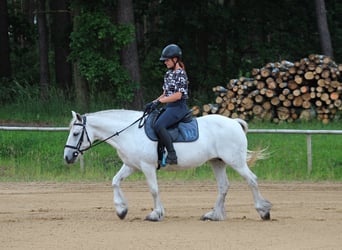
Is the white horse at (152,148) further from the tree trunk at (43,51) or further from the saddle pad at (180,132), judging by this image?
the tree trunk at (43,51)

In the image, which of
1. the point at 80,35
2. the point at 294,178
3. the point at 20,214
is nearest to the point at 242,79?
the point at 80,35

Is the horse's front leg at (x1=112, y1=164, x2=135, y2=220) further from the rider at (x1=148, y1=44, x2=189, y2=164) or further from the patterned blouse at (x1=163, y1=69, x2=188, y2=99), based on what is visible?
the patterned blouse at (x1=163, y1=69, x2=188, y2=99)

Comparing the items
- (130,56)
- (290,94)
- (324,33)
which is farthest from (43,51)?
(290,94)

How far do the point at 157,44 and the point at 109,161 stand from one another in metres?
15.8

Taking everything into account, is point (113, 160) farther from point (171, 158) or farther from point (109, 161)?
point (171, 158)

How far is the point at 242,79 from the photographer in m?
28.0

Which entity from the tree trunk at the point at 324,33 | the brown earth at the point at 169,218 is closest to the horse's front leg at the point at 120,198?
the brown earth at the point at 169,218

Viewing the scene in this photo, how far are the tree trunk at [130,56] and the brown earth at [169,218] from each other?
11.2 metres

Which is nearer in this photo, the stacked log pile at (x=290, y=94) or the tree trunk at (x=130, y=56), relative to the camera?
the stacked log pile at (x=290, y=94)

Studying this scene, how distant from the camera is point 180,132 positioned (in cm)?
1453

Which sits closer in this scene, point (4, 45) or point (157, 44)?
point (157, 44)

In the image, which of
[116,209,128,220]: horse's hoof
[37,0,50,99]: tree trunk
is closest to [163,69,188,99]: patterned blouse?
[116,209,128,220]: horse's hoof

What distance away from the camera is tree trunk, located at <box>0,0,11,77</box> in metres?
38.7

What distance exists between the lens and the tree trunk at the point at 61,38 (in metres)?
36.4
